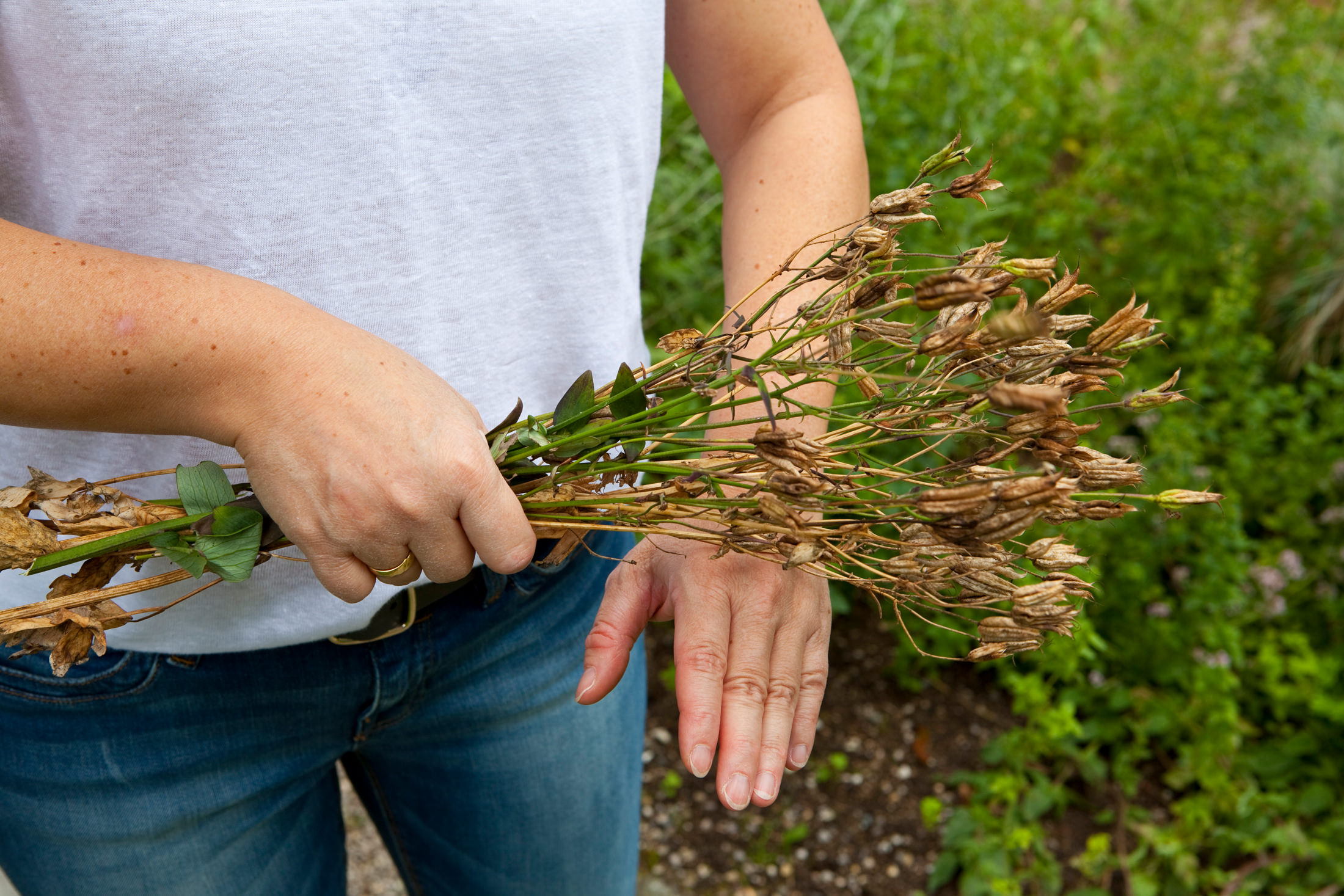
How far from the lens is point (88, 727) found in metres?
0.93

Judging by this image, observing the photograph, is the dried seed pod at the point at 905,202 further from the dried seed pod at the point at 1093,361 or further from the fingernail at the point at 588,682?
the fingernail at the point at 588,682

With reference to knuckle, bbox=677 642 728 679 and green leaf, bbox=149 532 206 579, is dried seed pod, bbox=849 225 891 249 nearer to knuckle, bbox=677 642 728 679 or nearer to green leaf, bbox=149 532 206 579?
knuckle, bbox=677 642 728 679

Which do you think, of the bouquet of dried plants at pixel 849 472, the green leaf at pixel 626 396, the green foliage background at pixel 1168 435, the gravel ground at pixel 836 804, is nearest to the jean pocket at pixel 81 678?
the bouquet of dried plants at pixel 849 472

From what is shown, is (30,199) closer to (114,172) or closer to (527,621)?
(114,172)

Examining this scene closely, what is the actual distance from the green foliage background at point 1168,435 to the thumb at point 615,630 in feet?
3.65

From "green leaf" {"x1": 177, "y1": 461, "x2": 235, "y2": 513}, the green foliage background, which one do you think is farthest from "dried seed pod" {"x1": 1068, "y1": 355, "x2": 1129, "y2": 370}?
the green foliage background

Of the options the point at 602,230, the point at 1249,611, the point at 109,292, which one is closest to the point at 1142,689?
the point at 1249,611

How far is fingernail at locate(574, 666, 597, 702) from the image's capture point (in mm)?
831

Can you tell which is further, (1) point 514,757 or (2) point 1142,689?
(2) point 1142,689

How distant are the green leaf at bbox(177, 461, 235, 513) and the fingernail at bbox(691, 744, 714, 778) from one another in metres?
0.42

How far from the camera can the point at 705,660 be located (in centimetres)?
81

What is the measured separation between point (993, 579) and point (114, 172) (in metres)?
0.76

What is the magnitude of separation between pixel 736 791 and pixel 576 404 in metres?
0.33

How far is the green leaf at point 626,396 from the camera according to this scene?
767 millimetres
